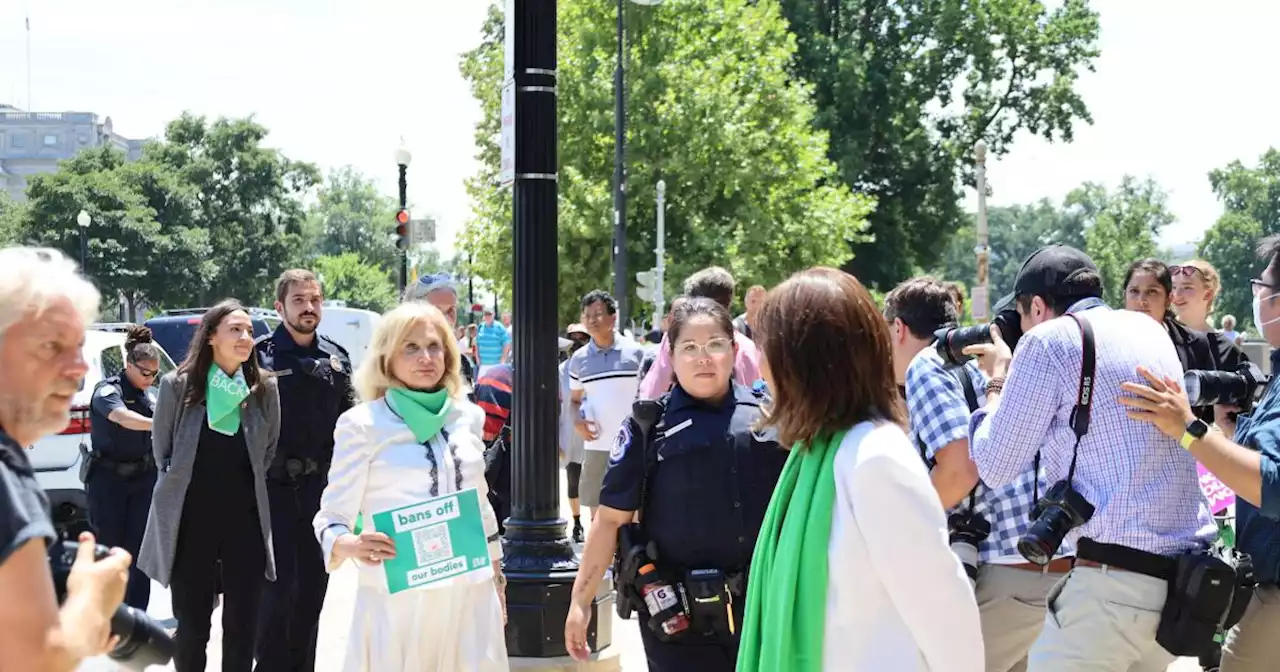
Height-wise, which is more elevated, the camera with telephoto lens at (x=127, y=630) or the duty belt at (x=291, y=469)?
the camera with telephoto lens at (x=127, y=630)

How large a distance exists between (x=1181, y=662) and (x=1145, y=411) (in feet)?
13.3

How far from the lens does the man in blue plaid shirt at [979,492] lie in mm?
4648

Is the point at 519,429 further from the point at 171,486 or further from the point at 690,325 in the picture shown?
the point at 690,325

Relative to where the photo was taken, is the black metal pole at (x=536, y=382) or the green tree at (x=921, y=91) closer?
the black metal pole at (x=536, y=382)

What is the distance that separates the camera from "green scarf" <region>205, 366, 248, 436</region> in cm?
647

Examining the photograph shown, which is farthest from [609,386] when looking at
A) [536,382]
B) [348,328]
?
[348,328]

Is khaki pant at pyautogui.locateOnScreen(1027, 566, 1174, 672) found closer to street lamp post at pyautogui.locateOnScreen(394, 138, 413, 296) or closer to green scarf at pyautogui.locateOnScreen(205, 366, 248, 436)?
green scarf at pyautogui.locateOnScreen(205, 366, 248, 436)

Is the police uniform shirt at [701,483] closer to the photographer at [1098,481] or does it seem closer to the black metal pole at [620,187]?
the photographer at [1098,481]

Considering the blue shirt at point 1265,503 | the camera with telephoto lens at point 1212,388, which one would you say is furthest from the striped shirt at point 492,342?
the blue shirt at point 1265,503

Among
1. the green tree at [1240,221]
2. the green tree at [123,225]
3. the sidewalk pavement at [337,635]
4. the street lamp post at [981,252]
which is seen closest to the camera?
the sidewalk pavement at [337,635]

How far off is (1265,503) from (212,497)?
14.9 ft

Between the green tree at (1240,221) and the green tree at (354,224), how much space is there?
244ft

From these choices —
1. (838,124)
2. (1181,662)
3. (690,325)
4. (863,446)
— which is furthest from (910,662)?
(838,124)

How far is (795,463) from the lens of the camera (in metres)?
3.11
